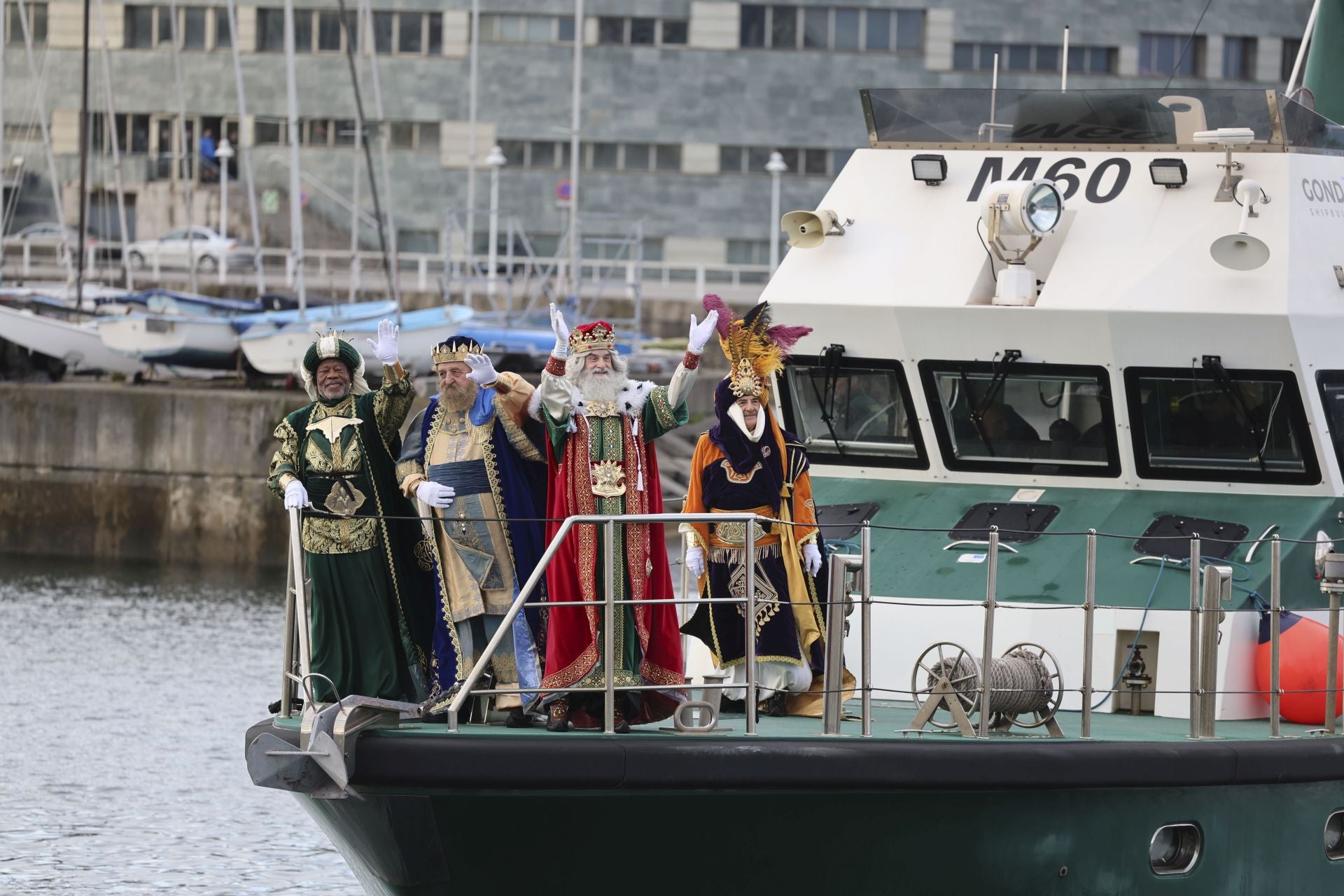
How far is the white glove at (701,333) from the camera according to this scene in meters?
7.71

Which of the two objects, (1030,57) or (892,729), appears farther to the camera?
(1030,57)

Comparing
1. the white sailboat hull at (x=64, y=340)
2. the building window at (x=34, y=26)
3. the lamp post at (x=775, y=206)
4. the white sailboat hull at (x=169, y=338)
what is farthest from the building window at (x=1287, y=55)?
the white sailboat hull at (x=64, y=340)

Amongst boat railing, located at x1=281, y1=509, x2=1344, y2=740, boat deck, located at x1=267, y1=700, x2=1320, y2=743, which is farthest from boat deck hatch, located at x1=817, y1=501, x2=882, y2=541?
boat deck, located at x1=267, y1=700, x2=1320, y2=743

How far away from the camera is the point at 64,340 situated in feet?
102

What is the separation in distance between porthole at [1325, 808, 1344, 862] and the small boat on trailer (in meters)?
0.03

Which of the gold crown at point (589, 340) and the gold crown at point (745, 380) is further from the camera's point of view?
the gold crown at point (745, 380)

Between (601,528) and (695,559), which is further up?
(601,528)

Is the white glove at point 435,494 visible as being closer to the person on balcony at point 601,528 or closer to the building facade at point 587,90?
the person on balcony at point 601,528

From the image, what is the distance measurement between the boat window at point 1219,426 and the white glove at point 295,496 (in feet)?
12.3

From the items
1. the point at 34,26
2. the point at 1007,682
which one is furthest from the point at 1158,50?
the point at 1007,682

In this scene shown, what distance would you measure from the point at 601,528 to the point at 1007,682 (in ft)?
5.57

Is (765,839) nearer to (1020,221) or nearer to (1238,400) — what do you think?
(1238,400)

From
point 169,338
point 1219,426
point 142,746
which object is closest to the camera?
point 1219,426

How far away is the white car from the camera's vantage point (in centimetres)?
4306
